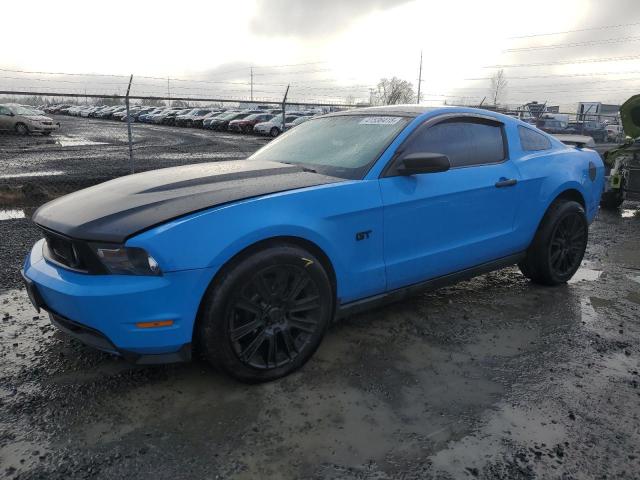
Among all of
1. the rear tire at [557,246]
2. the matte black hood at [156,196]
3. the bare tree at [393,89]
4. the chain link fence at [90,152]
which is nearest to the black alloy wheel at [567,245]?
the rear tire at [557,246]

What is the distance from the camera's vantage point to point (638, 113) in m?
8.55

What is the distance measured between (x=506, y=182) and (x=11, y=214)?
6.48 m

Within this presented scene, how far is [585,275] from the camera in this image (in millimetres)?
4906

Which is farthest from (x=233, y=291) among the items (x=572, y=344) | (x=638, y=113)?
A: (x=638, y=113)

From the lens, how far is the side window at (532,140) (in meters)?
4.16

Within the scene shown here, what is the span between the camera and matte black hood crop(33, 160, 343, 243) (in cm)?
247

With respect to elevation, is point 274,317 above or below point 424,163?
below

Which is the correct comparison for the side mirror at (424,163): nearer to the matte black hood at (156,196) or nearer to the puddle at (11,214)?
the matte black hood at (156,196)

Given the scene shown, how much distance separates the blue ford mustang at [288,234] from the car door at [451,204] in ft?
0.04

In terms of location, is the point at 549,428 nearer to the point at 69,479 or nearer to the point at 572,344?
the point at 572,344

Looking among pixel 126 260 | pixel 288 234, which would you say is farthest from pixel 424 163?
pixel 126 260

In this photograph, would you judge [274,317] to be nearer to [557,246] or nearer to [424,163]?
[424,163]

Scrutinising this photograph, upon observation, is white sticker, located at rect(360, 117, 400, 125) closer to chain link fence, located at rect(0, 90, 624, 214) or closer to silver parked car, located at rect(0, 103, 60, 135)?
chain link fence, located at rect(0, 90, 624, 214)

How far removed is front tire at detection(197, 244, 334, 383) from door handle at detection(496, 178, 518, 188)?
168 centimetres
